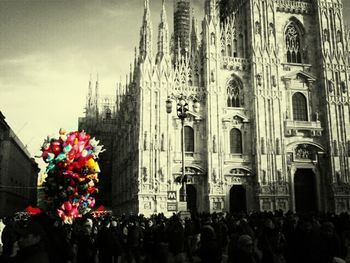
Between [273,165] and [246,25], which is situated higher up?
[246,25]

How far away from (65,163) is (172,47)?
3721 centimetres

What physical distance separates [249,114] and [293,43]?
30.6ft

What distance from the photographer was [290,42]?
133 ft

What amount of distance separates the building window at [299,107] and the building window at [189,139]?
34.1ft

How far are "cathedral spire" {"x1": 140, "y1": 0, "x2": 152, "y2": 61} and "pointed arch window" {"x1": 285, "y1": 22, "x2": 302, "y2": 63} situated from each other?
14.0 metres

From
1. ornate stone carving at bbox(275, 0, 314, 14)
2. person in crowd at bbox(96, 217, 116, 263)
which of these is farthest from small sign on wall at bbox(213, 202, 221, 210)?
person in crowd at bbox(96, 217, 116, 263)

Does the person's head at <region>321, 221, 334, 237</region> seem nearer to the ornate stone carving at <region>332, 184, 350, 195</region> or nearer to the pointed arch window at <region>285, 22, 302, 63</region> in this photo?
the ornate stone carving at <region>332, 184, 350, 195</region>

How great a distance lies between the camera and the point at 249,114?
37.3m

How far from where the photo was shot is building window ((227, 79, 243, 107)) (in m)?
37.5

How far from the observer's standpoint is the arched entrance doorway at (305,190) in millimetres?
37219

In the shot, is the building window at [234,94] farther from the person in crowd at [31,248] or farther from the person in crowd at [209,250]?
the person in crowd at [31,248]

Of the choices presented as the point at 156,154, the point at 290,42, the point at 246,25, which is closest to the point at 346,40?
the point at 290,42

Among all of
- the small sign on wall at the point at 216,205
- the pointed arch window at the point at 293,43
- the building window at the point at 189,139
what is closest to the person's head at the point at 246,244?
the small sign on wall at the point at 216,205

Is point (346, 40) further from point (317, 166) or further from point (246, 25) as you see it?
point (317, 166)
